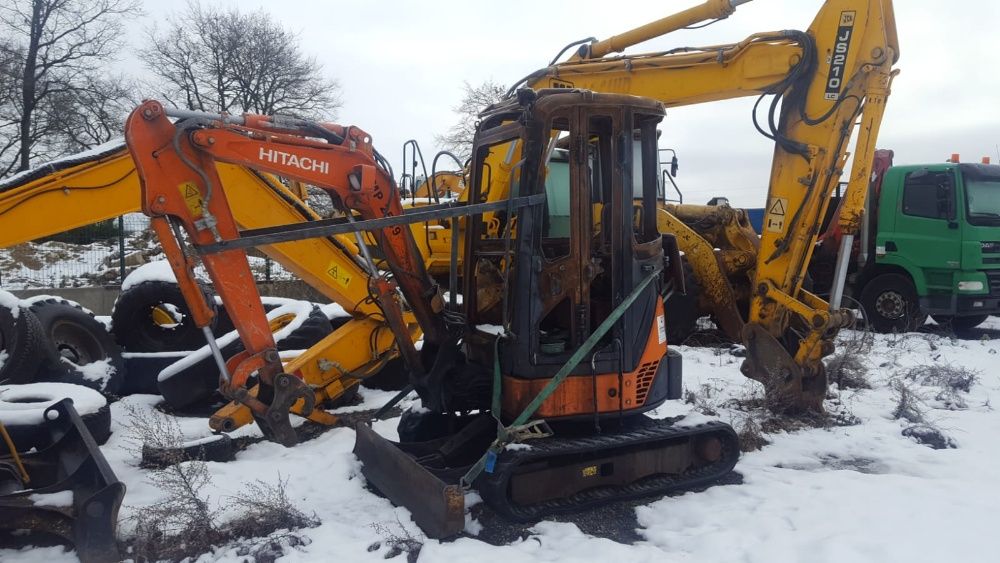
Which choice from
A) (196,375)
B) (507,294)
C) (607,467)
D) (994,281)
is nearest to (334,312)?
(196,375)

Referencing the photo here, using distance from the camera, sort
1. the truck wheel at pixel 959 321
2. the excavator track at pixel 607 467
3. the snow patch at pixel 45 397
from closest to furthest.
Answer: the excavator track at pixel 607 467, the snow patch at pixel 45 397, the truck wheel at pixel 959 321

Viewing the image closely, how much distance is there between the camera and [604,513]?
14.2 feet

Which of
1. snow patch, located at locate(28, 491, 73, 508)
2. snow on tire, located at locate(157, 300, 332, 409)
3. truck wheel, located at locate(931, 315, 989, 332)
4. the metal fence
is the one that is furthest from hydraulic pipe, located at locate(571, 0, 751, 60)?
the metal fence

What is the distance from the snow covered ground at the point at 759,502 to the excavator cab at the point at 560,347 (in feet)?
0.69

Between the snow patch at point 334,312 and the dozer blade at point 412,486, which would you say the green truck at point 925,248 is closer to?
the snow patch at point 334,312

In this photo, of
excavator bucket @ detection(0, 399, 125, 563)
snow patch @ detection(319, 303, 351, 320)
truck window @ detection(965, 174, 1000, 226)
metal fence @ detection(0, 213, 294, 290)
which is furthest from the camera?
metal fence @ detection(0, 213, 294, 290)

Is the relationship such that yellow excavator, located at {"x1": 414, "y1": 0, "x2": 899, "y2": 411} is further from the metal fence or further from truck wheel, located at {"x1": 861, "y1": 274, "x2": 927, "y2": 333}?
the metal fence

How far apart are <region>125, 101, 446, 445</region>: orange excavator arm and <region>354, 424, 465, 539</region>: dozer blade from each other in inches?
26.5

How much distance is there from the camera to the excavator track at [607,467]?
4152 mm

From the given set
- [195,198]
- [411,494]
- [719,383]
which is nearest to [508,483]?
[411,494]

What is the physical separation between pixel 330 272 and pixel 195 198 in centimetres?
215

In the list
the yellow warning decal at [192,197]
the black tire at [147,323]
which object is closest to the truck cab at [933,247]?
the black tire at [147,323]

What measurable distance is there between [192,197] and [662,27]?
4.39 meters

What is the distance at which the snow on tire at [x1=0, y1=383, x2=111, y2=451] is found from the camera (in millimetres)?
4781
